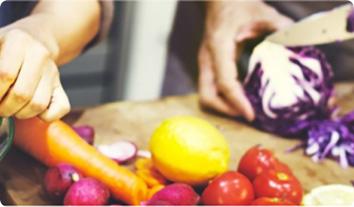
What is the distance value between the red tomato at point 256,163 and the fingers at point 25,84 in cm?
34

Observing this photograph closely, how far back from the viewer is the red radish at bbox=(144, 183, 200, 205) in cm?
79

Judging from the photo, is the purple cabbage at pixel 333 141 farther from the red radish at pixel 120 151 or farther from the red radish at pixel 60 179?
the red radish at pixel 60 179

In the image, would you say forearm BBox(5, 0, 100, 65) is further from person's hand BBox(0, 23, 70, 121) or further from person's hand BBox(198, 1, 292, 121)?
person's hand BBox(198, 1, 292, 121)

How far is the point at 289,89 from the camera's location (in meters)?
1.06

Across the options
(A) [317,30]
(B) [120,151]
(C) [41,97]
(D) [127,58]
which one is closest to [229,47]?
(A) [317,30]

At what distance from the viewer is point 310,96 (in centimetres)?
107

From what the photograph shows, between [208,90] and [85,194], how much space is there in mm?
409

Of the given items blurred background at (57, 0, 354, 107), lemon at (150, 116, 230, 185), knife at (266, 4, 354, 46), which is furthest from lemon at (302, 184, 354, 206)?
blurred background at (57, 0, 354, 107)

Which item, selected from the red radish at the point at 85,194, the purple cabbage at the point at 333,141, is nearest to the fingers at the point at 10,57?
the red radish at the point at 85,194

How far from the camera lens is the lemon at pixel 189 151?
83cm

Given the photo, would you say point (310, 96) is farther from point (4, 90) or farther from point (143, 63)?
point (143, 63)

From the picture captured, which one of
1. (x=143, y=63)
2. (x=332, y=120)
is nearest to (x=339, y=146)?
(x=332, y=120)

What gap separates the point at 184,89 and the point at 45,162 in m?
0.54

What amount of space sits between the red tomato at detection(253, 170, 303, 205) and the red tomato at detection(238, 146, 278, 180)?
0.02 metres
